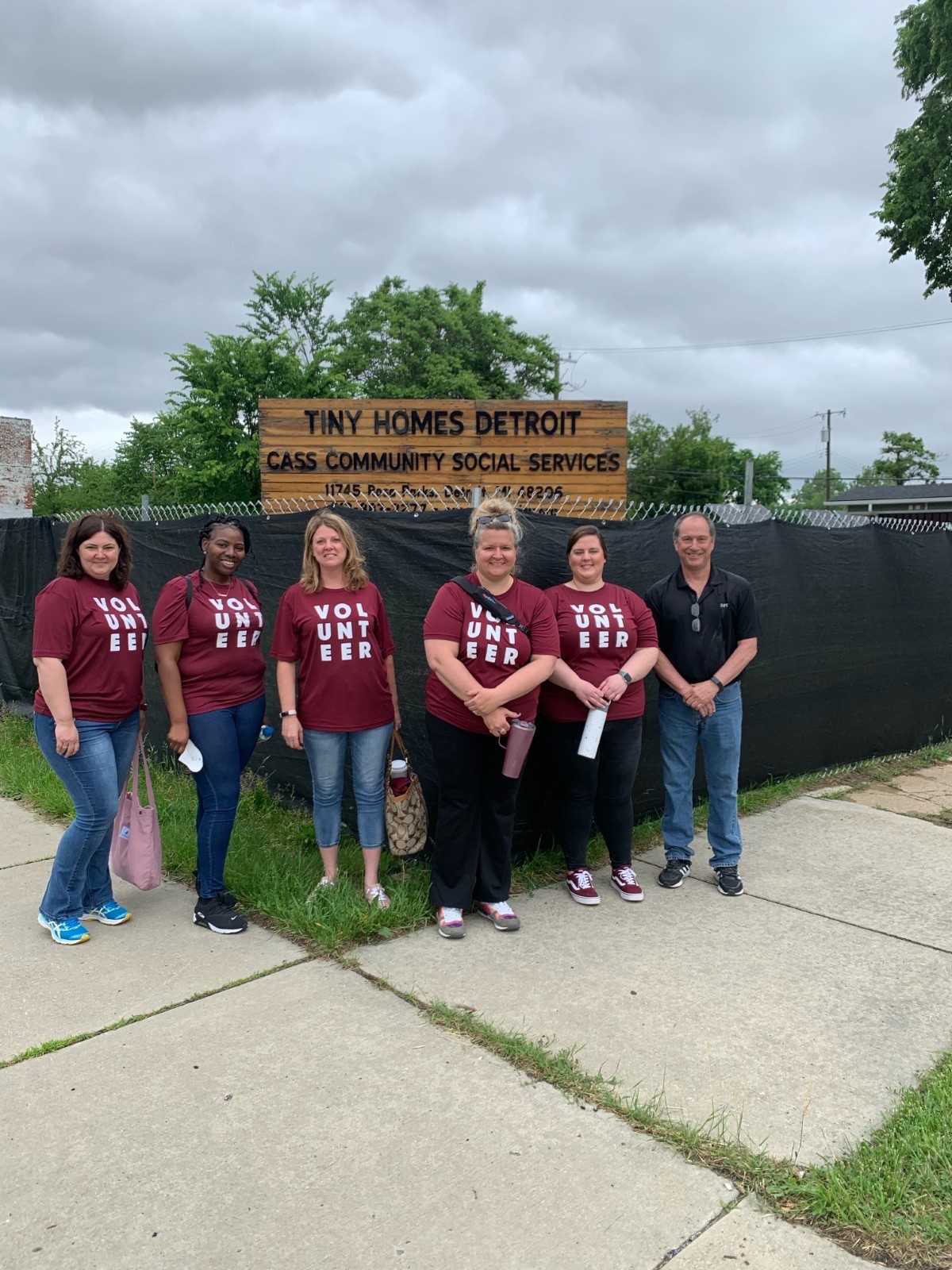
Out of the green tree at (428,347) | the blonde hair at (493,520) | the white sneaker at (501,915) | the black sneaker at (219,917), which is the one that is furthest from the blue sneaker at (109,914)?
the green tree at (428,347)

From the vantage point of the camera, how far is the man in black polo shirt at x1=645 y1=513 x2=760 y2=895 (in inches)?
172

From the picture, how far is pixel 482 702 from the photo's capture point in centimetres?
370

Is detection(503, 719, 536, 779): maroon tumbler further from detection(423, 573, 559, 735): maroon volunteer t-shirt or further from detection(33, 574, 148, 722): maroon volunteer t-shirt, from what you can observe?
detection(33, 574, 148, 722): maroon volunteer t-shirt

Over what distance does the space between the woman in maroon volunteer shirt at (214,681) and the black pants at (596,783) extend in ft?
4.41

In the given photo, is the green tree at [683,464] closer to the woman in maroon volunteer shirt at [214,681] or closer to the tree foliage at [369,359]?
the tree foliage at [369,359]

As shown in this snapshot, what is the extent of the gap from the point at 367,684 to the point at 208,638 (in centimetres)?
68

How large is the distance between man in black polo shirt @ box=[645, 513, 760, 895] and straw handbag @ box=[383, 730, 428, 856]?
1.21 meters

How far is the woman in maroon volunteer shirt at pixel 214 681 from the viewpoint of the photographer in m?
3.84

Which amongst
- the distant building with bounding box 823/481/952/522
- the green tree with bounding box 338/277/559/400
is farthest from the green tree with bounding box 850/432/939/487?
the green tree with bounding box 338/277/559/400

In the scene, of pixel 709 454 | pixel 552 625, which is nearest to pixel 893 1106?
pixel 552 625

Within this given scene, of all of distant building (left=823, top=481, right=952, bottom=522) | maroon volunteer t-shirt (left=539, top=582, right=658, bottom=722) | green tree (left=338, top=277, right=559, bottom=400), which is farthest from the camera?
distant building (left=823, top=481, right=952, bottom=522)

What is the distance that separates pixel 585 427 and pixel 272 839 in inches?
127

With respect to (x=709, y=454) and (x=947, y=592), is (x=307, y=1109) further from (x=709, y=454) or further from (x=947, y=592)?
(x=709, y=454)

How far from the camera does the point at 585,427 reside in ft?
20.2
